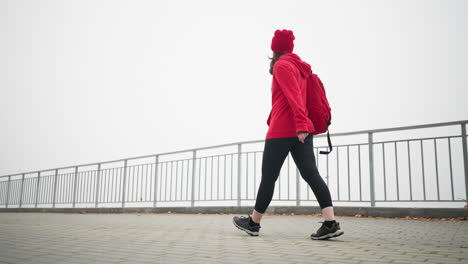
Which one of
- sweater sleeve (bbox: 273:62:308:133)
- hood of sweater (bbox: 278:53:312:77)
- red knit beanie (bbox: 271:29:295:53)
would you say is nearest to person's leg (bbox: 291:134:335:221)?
sweater sleeve (bbox: 273:62:308:133)

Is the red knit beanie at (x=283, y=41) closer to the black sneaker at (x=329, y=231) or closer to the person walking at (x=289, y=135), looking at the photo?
the person walking at (x=289, y=135)

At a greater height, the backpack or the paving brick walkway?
the backpack

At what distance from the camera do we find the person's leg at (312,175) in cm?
356

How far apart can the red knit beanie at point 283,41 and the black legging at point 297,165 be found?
2.97 ft

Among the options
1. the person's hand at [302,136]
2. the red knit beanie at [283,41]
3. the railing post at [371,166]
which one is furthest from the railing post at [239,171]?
the person's hand at [302,136]

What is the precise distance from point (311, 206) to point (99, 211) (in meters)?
6.78

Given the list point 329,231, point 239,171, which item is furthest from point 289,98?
point 239,171

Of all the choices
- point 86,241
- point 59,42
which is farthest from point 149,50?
point 86,241

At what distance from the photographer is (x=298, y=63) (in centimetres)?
390

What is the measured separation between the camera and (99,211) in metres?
11.6

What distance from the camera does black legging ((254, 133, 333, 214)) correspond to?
Result: 141 inches

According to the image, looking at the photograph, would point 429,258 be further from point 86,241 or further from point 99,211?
point 99,211

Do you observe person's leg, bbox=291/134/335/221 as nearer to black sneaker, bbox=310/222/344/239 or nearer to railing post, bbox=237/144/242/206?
black sneaker, bbox=310/222/344/239

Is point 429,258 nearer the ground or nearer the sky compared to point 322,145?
nearer the ground
